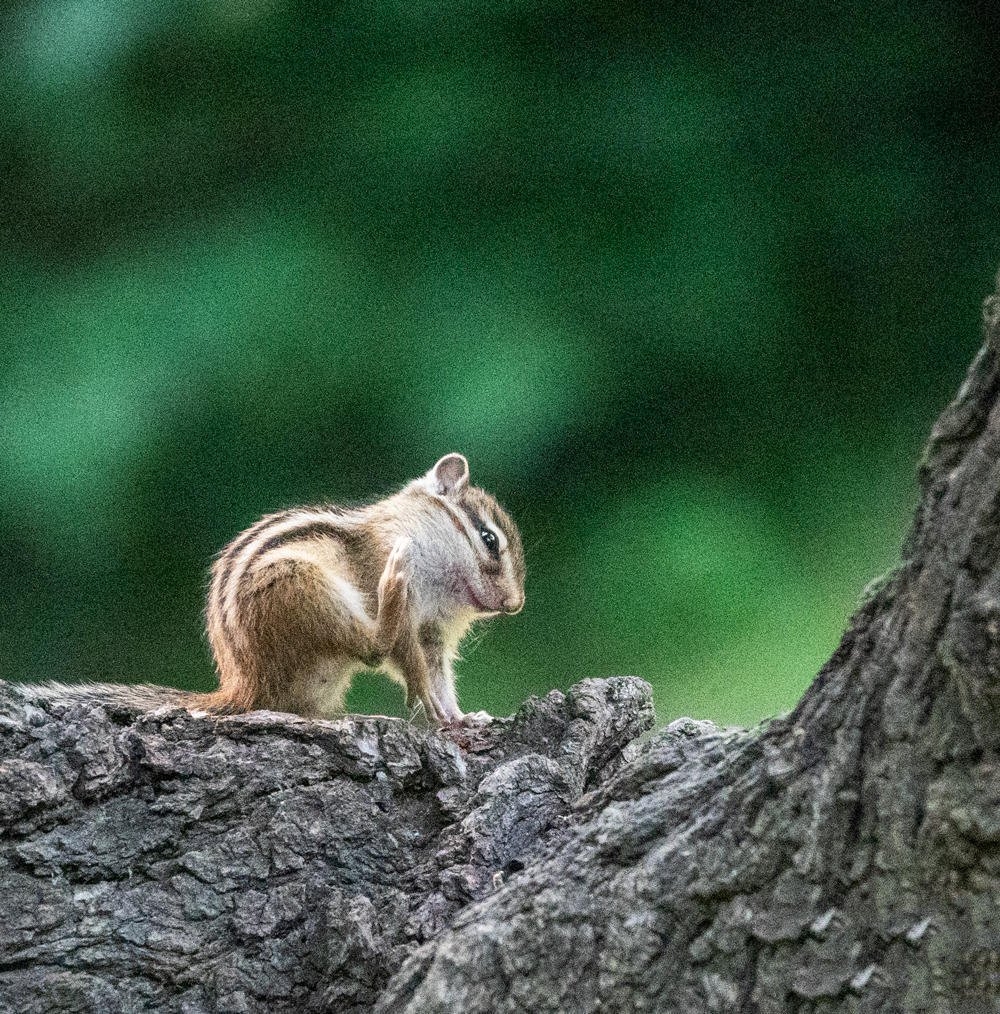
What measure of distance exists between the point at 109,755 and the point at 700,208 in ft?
7.65

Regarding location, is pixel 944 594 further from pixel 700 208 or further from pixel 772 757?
pixel 700 208

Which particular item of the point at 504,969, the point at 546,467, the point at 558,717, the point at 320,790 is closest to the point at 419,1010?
the point at 504,969

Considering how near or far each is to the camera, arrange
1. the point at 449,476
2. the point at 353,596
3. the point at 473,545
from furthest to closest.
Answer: the point at 449,476 < the point at 473,545 < the point at 353,596

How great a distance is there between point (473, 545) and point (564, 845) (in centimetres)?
151

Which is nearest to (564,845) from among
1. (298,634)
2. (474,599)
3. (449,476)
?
(298,634)

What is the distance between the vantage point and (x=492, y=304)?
11.9ft

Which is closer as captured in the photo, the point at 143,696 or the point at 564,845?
the point at 564,845

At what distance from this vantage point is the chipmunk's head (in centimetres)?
294

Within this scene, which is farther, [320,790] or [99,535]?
[99,535]

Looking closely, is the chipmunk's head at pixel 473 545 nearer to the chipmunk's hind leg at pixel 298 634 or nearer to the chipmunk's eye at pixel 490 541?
the chipmunk's eye at pixel 490 541

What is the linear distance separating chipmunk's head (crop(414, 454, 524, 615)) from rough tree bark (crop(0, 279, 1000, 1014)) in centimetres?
76

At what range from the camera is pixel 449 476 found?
3.08 meters

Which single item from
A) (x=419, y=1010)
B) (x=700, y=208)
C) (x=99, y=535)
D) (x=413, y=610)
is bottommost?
(x=419, y=1010)

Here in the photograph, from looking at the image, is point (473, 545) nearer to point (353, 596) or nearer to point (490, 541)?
point (490, 541)
